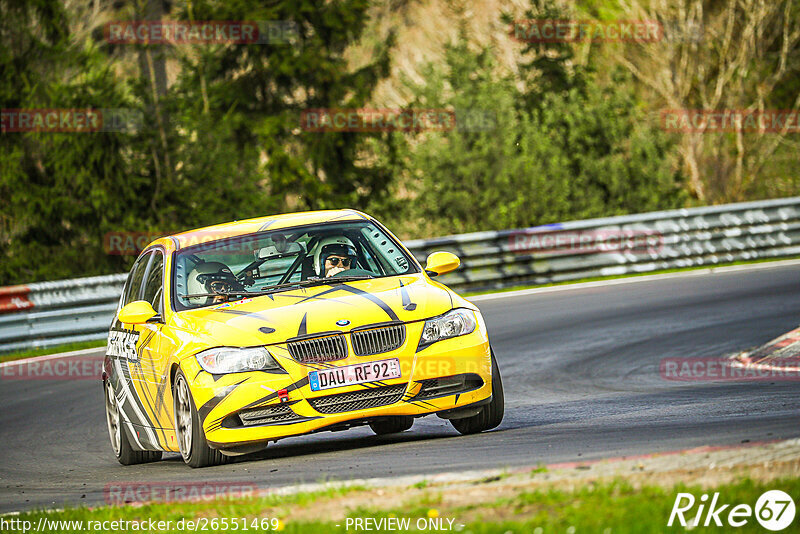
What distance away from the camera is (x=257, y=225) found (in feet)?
29.9

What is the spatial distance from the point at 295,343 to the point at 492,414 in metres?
1.47

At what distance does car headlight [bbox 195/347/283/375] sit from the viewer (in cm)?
755

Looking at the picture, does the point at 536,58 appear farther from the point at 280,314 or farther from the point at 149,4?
the point at 280,314

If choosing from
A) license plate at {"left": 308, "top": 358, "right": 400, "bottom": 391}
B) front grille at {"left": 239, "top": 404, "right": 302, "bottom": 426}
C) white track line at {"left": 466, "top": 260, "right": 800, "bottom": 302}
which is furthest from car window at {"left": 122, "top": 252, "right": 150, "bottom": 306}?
white track line at {"left": 466, "top": 260, "right": 800, "bottom": 302}

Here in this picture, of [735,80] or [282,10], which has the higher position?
[282,10]

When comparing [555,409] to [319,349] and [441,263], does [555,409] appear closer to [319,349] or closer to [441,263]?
[441,263]

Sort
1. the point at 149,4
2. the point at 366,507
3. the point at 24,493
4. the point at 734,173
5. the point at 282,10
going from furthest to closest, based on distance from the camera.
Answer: the point at 734,173 → the point at 282,10 → the point at 149,4 → the point at 24,493 → the point at 366,507

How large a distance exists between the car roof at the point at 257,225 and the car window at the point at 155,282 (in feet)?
0.66

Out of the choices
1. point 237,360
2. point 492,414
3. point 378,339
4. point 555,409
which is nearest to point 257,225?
point 237,360

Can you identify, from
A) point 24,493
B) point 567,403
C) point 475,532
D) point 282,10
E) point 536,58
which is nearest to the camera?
point 475,532

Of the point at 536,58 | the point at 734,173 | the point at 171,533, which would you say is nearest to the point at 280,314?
the point at 171,533

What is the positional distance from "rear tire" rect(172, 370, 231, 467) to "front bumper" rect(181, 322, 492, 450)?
0.10 meters

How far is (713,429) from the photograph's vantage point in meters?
6.74

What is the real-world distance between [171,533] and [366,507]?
0.91m
